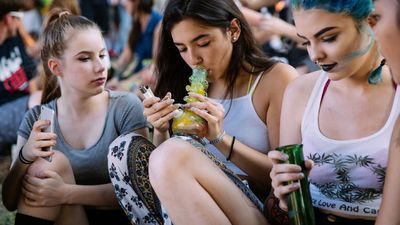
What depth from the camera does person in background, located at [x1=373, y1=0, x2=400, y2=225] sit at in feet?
5.92

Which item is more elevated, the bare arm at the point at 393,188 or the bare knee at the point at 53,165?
the bare arm at the point at 393,188

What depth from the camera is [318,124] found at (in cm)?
225

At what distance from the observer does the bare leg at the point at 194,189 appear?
218 centimetres

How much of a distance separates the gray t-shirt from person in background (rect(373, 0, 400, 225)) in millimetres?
1337

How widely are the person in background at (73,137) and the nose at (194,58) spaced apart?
41 centimetres

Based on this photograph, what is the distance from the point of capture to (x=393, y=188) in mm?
1857

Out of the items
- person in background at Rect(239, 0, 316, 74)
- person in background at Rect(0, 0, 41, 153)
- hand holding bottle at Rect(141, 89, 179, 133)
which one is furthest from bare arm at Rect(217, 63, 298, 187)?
person in background at Rect(0, 0, 41, 153)

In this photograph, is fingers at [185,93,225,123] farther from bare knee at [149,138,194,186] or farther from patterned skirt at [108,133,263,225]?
patterned skirt at [108,133,263,225]

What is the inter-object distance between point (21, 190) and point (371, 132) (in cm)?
150

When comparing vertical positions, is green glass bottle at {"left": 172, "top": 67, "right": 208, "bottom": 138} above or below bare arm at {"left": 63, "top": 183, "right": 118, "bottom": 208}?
above

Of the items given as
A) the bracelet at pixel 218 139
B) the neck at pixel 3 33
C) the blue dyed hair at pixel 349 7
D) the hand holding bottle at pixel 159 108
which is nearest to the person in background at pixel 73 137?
the hand holding bottle at pixel 159 108

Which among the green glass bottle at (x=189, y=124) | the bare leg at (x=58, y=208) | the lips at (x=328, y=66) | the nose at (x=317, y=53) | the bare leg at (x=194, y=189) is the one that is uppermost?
the nose at (x=317, y=53)

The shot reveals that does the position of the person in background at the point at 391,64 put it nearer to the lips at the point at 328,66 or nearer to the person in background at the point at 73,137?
the lips at the point at 328,66

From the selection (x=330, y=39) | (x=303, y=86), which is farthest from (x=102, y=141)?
(x=330, y=39)
